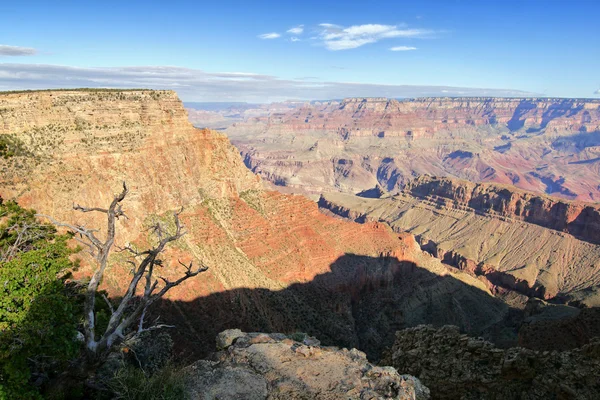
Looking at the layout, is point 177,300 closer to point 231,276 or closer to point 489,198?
point 231,276

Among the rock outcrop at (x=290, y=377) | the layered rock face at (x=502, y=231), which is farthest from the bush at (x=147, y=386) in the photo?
the layered rock face at (x=502, y=231)

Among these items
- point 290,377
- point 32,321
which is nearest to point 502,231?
point 290,377

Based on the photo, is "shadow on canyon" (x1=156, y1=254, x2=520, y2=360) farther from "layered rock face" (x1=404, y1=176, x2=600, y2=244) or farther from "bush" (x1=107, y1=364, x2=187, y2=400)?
"layered rock face" (x1=404, y1=176, x2=600, y2=244)

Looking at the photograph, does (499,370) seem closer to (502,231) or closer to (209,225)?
(209,225)

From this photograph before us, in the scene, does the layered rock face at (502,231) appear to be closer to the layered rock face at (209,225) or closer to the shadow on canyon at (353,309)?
the shadow on canyon at (353,309)

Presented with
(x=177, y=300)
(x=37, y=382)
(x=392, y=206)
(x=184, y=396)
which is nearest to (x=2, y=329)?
(x=37, y=382)
